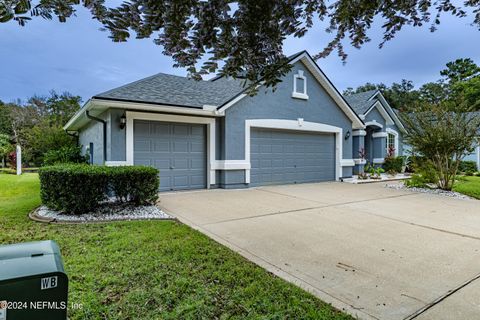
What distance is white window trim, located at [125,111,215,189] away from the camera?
342 inches

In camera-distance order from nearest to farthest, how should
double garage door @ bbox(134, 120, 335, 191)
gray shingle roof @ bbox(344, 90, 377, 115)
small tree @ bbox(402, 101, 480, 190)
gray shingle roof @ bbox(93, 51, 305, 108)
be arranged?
gray shingle roof @ bbox(93, 51, 305, 108)
double garage door @ bbox(134, 120, 335, 191)
small tree @ bbox(402, 101, 480, 190)
gray shingle roof @ bbox(344, 90, 377, 115)

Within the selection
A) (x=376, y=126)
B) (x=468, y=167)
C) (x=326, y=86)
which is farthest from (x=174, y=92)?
(x=468, y=167)

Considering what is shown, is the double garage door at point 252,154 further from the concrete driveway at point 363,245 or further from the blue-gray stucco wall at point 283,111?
the concrete driveway at point 363,245

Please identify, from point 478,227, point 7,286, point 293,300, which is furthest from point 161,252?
point 478,227

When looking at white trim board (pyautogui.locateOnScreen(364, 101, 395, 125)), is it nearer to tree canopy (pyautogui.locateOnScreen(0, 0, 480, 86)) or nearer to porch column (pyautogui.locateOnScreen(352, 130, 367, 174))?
porch column (pyautogui.locateOnScreen(352, 130, 367, 174))

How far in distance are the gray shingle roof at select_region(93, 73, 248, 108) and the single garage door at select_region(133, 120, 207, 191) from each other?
2.56ft

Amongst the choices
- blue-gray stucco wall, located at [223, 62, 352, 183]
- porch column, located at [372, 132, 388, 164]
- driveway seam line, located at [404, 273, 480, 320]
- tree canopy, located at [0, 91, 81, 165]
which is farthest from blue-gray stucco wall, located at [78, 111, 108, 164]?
porch column, located at [372, 132, 388, 164]

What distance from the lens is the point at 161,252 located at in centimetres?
391

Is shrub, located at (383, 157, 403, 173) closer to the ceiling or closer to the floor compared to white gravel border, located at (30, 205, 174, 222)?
closer to the ceiling

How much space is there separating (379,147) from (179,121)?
1458 cm

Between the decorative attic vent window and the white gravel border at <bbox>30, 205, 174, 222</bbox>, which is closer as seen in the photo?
the white gravel border at <bbox>30, 205, 174, 222</bbox>

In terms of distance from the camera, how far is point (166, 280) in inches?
122

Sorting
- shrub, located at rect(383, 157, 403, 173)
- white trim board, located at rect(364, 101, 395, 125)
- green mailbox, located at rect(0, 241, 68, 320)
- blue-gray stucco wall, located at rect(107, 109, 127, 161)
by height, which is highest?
white trim board, located at rect(364, 101, 395, 125)

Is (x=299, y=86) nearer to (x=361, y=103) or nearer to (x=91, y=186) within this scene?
(x=361, y=103)
